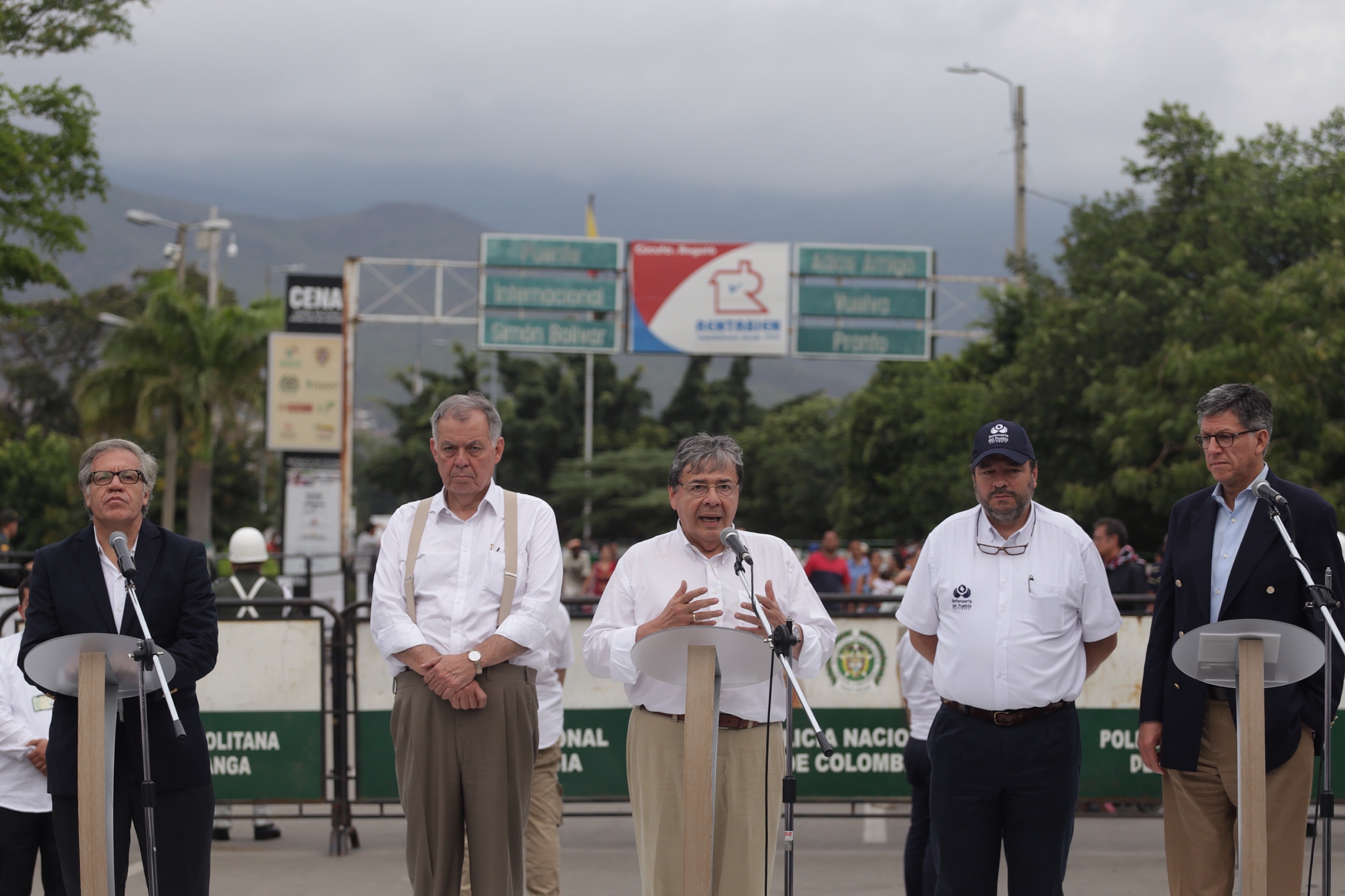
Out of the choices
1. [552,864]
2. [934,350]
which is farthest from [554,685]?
[934,350]

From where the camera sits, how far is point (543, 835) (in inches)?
248

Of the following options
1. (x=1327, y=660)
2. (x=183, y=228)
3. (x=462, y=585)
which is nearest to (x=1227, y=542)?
(x=1327, y=660)

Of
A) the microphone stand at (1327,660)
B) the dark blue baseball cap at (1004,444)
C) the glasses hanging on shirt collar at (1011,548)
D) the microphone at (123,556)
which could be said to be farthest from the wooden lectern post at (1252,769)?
the microphone at (123,556)

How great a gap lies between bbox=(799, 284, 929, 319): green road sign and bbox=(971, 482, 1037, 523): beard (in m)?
26.7

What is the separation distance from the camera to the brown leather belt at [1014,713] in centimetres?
456

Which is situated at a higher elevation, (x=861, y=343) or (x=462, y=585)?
(x=861, y=343)

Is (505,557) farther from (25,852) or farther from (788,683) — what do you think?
(25,852)

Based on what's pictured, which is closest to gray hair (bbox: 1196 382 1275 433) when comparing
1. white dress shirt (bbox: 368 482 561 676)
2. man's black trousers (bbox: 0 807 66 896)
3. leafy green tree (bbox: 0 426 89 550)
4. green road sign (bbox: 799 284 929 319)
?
white dress shirt (bbox: 368 482 561 676)

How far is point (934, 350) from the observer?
32.6 metres

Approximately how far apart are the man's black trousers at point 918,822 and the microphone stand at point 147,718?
127 inches

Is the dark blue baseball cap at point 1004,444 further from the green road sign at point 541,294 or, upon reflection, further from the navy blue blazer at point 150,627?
the green road sign at point 541,294

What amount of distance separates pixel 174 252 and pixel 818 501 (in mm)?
24064

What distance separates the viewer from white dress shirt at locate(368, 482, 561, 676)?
187 inches

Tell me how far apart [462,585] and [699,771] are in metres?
1.19
